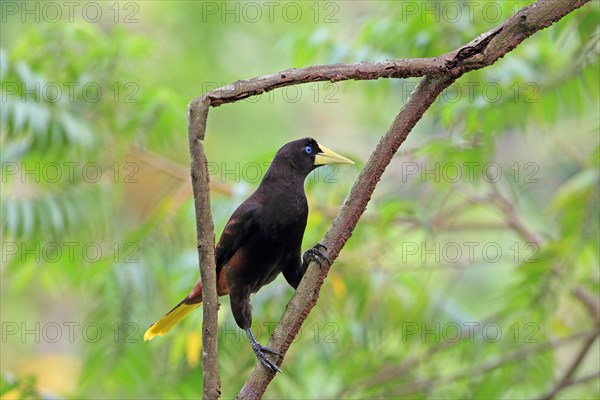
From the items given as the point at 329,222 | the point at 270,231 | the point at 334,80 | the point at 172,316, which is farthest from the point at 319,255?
the point at 329,222

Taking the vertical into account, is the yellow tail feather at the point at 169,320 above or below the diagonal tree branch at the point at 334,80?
below

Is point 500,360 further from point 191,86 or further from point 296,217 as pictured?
point 191,86

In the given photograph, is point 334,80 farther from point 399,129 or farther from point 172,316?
point 172,316

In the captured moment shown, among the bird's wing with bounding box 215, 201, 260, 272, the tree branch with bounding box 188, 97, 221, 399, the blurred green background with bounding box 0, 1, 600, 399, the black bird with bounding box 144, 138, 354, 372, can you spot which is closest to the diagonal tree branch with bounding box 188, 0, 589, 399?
the tree branch with bounding box 188, 97, 221, 399

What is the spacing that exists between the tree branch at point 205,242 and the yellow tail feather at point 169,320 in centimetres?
141

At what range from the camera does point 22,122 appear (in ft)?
15.2

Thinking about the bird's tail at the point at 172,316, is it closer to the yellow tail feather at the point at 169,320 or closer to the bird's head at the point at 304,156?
the yellow tail feather at the point at 169,320

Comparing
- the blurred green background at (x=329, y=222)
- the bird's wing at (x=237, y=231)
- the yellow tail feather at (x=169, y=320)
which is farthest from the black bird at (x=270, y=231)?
the blurred green background at (x=329, y=222)

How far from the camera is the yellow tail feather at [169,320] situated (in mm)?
3816

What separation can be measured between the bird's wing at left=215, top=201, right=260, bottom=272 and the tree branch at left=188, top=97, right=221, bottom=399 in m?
1.15

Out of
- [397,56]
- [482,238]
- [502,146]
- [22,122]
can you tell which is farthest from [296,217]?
[502,146]

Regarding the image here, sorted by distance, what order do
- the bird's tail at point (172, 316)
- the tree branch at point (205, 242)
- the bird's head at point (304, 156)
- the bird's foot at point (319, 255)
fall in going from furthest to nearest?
1. the bird's tail at point (172, 316)
2. the bird's head at point (304, 156)
3. the bird's foot at point (319, 255)
4. the tree branch at point (205, 242)

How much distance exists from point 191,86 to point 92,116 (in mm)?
2805

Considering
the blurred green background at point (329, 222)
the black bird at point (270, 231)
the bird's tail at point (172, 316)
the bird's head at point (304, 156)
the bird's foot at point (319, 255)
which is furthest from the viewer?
the blurred green background at point (329, 222)
